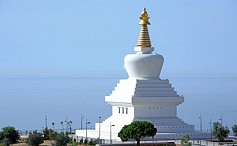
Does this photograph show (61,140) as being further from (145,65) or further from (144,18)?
(144,18)

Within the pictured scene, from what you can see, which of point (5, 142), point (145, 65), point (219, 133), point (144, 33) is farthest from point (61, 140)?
point (144, 33)

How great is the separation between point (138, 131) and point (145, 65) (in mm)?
7545

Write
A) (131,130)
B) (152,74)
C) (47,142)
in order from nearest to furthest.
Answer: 1. (131,130)
2. (47,142)
3. (152,74)

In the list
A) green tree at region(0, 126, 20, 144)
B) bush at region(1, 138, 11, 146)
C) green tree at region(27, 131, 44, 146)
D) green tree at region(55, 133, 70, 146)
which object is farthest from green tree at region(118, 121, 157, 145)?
green tree at region(0, 126, 20, 144)

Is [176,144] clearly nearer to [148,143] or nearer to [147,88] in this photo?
[148,143]

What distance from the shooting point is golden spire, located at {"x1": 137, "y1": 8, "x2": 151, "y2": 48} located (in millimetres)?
50812

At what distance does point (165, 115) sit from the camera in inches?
1939

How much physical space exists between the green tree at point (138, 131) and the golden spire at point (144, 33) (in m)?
7.62

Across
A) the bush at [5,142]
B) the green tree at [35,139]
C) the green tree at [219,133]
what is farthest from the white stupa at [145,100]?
the bush at [5,142]

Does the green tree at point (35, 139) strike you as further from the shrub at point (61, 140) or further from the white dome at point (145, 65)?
the white dome at point (145, 65)

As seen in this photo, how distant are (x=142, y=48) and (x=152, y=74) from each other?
4.86 ft

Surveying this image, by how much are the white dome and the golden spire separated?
61 centimetres

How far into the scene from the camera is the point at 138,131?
1715 inches

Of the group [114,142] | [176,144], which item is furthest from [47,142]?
[176,144]
